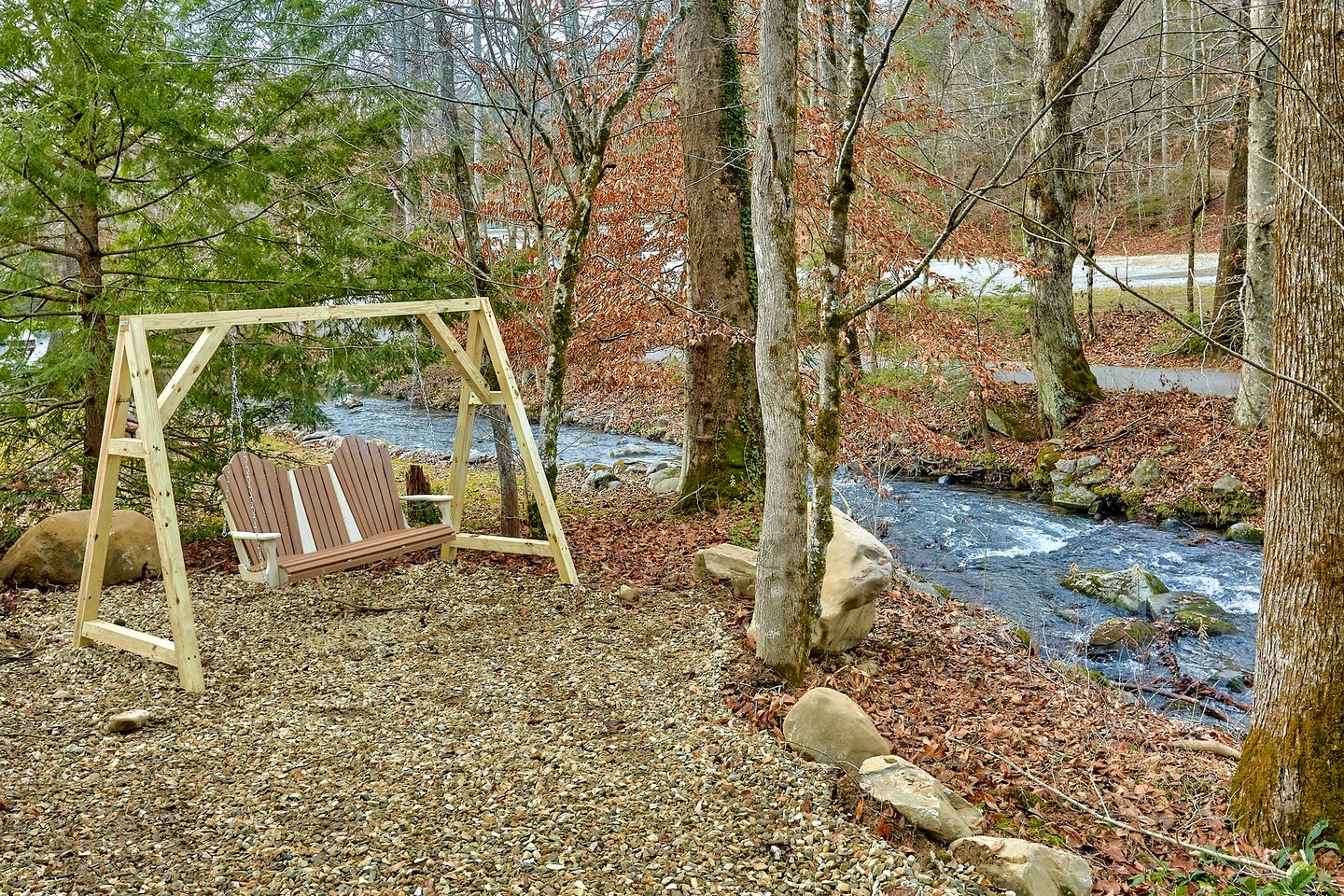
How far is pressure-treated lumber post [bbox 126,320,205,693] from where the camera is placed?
4715 mm

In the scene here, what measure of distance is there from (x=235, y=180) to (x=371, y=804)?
521cm

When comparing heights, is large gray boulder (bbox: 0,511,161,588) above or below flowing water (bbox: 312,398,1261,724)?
above

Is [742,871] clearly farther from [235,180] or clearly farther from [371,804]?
→ [235,180]

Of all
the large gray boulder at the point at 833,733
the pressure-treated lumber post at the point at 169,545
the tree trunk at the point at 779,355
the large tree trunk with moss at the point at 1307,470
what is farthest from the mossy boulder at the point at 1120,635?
the pressure-treated lumber post at the point at 169,545

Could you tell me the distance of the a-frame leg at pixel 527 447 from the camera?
6.12 meters

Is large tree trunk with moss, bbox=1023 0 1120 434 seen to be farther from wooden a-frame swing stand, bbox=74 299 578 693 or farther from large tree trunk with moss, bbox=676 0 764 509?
wooden a-frame swing stand, bbox=74 299 578 693

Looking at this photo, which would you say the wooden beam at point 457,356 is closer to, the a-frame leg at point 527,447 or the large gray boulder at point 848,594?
the a-frame leg at point 527,447

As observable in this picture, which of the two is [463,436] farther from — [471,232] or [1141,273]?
[1141,273]

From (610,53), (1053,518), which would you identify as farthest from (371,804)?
(1053,518)

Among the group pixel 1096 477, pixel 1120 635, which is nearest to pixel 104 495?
pixel 1120 635

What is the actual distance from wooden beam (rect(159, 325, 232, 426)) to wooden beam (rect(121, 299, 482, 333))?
0.07m

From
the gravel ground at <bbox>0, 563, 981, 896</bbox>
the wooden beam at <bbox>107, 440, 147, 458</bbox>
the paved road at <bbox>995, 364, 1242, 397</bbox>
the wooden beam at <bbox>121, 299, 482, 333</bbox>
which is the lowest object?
the gravel ground at <bbox>0, 563, 981, 896</bbox>

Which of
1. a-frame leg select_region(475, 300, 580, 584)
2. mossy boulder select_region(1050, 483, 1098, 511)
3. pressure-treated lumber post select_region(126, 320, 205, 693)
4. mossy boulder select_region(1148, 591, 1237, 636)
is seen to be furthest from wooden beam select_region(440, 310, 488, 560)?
mossy boulder select_region(1050, 483, 1098, 511)

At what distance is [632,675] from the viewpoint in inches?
193
